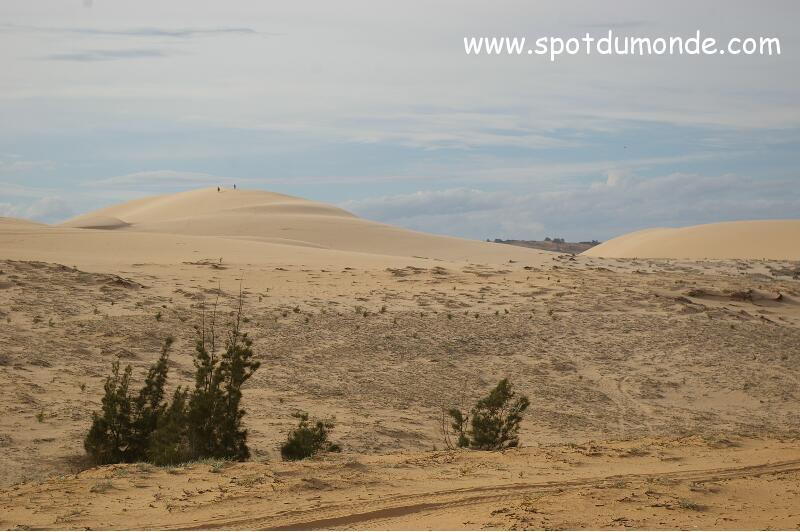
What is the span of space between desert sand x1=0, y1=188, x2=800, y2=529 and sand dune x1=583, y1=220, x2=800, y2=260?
66.4 feet

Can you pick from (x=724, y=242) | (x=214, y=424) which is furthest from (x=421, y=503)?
(x=724, y=242)

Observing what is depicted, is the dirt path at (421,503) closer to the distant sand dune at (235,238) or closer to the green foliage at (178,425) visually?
the green foliage at (178,425)

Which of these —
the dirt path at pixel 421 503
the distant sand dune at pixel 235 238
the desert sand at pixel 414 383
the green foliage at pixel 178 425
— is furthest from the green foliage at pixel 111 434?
the distant sand dune at pixel 235 238

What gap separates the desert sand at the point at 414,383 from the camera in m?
8.63

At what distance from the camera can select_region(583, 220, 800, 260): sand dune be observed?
56344 mm

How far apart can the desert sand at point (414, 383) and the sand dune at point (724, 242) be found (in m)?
20.3

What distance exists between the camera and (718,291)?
87.5ft

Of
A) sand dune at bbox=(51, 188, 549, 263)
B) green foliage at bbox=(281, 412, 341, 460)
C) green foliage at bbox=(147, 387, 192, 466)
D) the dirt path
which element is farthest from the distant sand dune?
the dirt path

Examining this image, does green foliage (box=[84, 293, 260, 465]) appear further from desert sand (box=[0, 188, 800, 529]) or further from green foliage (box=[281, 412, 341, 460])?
green foliage (box=[281, 412, 341, 460])

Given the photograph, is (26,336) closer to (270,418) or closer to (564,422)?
(270,418)

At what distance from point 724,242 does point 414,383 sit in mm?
47940

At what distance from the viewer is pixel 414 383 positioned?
1748 cm

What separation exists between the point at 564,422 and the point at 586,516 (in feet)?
25.3

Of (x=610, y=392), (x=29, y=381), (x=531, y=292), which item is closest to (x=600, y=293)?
(x=531, y=292)
